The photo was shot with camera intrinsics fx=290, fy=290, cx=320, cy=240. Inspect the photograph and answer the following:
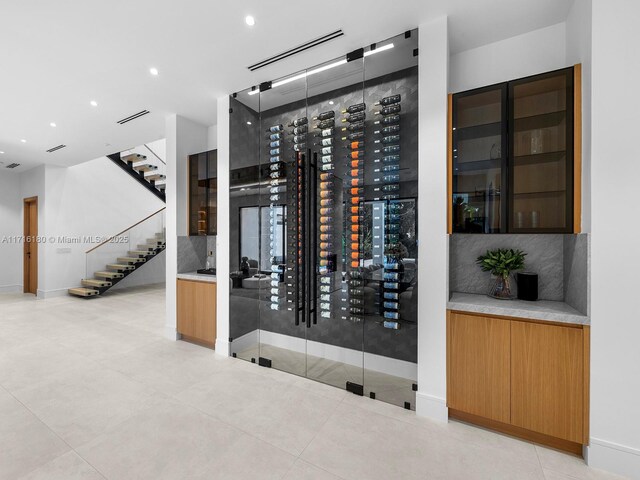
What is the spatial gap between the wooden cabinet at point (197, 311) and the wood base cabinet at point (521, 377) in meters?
2.86

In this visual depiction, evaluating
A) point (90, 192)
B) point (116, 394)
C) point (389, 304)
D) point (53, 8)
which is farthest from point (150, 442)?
point (90, 192)

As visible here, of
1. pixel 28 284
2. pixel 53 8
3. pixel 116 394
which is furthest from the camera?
pixel 28 284

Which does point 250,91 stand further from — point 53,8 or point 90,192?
point 90,192

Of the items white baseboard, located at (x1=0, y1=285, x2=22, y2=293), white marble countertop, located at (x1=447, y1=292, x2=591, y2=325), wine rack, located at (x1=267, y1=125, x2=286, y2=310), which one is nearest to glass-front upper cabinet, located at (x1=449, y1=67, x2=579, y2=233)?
white marble countertop, located at (x1=447, y1=292, x2=591, y2=325)

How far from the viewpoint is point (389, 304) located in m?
2.79

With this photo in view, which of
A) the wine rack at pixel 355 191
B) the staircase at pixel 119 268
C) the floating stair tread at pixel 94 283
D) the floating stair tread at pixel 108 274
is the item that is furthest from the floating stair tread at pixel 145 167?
the wine rack at pixel 355 191

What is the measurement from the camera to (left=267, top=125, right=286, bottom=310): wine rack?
10.6ft

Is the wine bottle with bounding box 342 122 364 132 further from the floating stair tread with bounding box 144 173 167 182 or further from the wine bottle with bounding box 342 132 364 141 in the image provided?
the floating stair tread with bounding box 144 173 167 182

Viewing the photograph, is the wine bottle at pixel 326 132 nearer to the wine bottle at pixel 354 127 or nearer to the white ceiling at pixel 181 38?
the wine bottle at pixel 354 127

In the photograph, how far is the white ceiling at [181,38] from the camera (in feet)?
7.38

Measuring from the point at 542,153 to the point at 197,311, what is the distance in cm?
410

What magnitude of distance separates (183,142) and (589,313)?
490 centimetres
